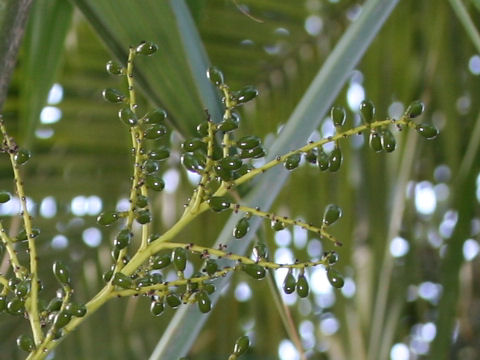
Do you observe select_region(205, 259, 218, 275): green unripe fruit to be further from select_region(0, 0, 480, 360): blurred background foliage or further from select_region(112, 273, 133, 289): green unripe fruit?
select_region(0, 0, 480, 360): blurred background foliage

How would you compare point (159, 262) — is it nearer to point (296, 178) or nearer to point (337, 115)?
point (337, 115)

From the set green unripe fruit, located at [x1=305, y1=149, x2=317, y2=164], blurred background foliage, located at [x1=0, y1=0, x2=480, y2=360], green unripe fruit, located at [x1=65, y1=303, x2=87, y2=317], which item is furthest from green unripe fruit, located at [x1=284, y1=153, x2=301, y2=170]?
blurred background foliage, located at [x1=0, y1=0, x2=480, y2=360]

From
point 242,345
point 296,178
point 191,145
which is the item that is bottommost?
point 242,345

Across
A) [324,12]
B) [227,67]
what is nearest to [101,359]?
[227,67]

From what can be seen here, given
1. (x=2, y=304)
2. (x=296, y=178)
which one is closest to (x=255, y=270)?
(x=2, y=304)

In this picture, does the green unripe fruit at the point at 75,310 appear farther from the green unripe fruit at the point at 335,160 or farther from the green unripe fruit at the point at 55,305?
the green unripe fruit at the point at 335,160

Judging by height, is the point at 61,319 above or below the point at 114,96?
below
